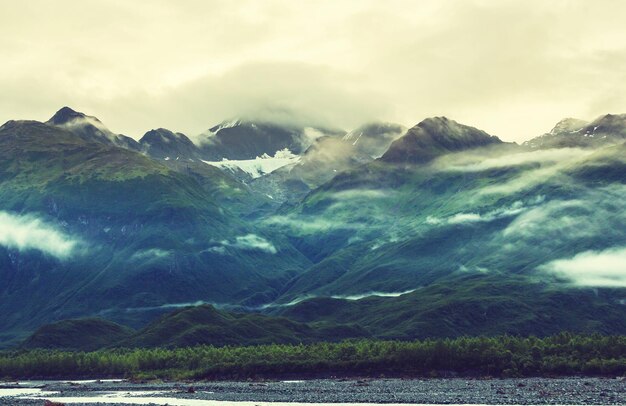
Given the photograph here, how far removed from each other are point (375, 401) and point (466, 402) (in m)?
19.9

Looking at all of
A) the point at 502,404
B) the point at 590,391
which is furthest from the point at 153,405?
the point at 590,391

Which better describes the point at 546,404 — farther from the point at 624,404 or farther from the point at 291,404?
the point at 291,404

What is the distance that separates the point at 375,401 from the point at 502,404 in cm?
2993

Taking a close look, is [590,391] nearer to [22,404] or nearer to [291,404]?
[291,404]

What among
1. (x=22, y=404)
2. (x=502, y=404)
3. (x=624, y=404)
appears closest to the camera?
(x=624, y=404)

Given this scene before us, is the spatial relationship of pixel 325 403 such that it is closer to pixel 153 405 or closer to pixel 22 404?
pixel 153 405

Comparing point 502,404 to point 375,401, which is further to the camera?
point 375,401

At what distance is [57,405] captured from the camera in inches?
7426

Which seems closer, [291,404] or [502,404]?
[502,404]

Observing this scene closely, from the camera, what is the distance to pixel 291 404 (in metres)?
198

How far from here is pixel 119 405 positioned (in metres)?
200

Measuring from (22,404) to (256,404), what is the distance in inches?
1894

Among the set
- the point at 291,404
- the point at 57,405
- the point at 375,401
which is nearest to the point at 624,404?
the point at 375,401

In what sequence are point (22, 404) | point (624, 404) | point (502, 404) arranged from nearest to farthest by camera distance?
point (624, 404), point (502, 404), point (22, 404)
